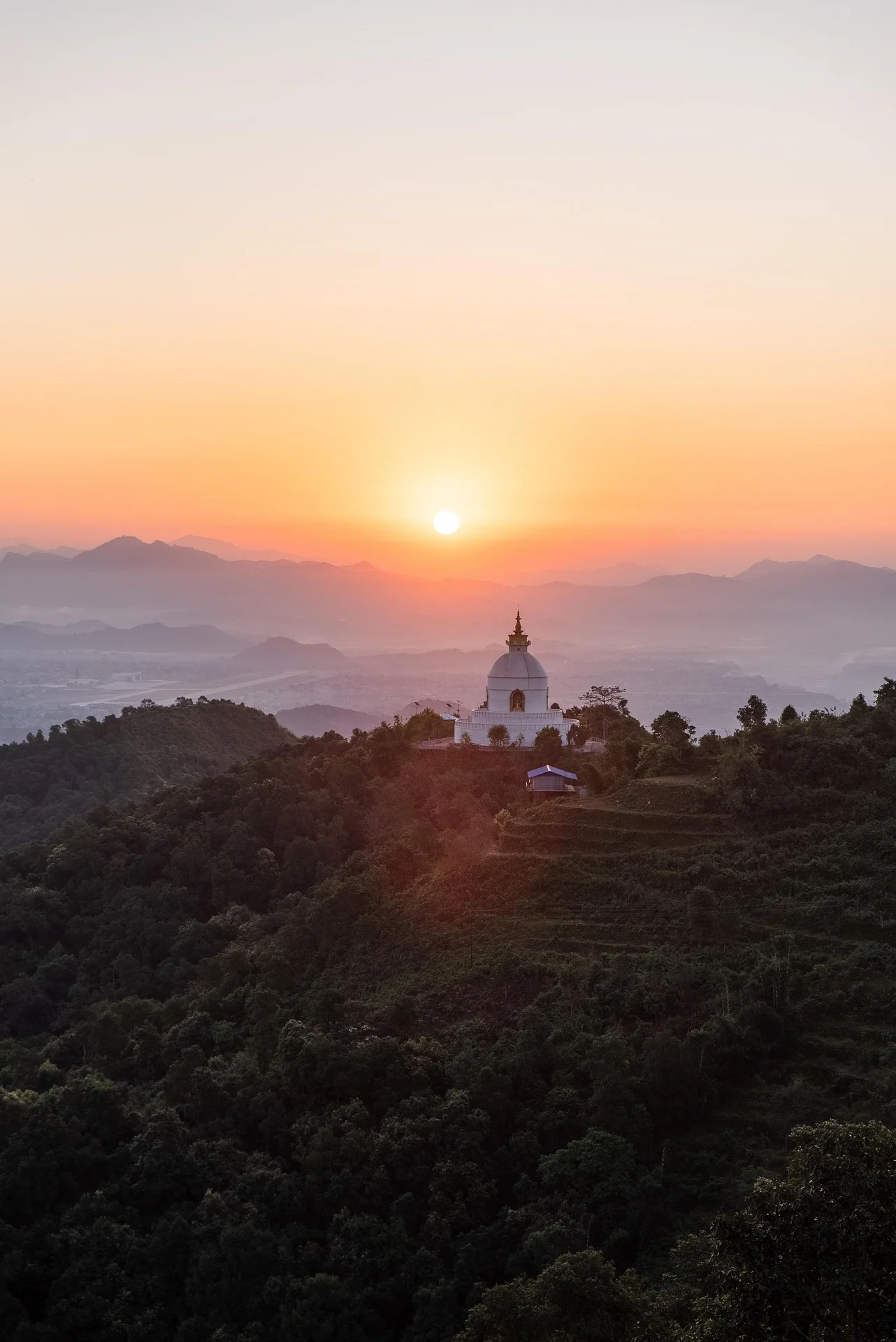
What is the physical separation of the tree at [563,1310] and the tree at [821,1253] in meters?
3.38

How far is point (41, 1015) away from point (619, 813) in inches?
699

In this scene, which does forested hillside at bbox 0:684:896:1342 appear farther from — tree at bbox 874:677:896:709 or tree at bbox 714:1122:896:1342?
tree at bbox 874:677:896:709

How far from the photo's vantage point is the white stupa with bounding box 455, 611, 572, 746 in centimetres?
4459

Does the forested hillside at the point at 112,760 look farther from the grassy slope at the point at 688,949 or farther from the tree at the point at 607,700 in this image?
the grassy slope at the point at 688,949

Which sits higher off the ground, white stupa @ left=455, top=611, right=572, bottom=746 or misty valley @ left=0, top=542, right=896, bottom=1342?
white stupa @ left=455, top=611, right=572, bottom=746

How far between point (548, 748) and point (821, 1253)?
30271 millimetres

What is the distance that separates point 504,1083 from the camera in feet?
73.9

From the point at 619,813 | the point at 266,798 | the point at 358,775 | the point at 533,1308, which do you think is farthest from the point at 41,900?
the point at 533,1308

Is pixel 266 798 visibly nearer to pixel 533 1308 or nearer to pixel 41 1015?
pixel 41 1015

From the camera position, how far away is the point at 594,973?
85.2 ft

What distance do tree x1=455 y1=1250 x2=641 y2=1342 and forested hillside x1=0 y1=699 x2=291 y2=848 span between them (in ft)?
135

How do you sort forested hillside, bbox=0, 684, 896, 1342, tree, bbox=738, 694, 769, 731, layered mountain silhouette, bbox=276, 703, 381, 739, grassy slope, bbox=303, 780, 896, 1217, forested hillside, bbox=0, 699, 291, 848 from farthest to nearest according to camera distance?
layered mountain silhouette, bbox=276, 703, 381, 739 → forested hillside, bbox=0, 699, 291, 848 → tree, bbox=738, 694, 769, 731 → grassy slope, bbox=303, 780, 896, 1217 → forested hillside, bbox=0, 684, 896, 1342

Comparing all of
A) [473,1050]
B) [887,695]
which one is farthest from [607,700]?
[473,1050]

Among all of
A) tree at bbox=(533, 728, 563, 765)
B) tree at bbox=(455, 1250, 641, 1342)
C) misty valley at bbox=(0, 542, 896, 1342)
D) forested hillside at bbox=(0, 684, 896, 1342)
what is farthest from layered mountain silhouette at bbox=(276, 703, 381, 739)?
tree at bbox=(455, 1250, 641, 1342)
